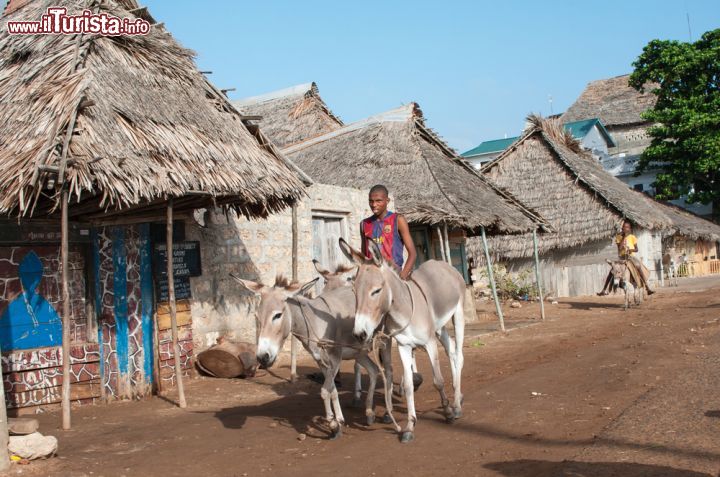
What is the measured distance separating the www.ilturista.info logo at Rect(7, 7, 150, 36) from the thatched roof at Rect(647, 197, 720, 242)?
24.6 meters

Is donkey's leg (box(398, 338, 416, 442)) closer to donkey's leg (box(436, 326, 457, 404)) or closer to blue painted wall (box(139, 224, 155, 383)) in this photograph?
donkey's leg (box(436, 326, 457, 404))

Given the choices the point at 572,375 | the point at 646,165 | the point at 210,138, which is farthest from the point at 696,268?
the point at 210,138

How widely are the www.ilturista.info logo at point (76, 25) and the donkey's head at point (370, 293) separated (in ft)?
15.7

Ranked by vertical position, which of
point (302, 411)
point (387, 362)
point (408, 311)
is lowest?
point (302, 411)

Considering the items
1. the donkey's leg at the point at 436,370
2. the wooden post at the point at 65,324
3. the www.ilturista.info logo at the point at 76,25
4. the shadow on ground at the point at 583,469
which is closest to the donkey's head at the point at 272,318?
the donkey's leg at the point at 436,370

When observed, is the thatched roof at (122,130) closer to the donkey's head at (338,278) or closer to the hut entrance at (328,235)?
the donkey's head at (338,278)

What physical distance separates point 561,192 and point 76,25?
19737 mm

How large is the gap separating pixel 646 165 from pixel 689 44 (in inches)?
236

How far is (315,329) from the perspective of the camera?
6363 mm

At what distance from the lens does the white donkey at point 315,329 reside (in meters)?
5.75

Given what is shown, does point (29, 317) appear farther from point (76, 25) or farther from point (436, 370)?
point (436, 370)

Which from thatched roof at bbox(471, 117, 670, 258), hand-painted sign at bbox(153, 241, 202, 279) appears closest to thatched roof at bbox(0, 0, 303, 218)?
hand-painted sign at bbox(153, 241, 202, 279)

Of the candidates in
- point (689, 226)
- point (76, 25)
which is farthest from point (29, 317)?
point (689, 226)

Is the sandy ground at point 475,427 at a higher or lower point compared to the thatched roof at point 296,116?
lower
